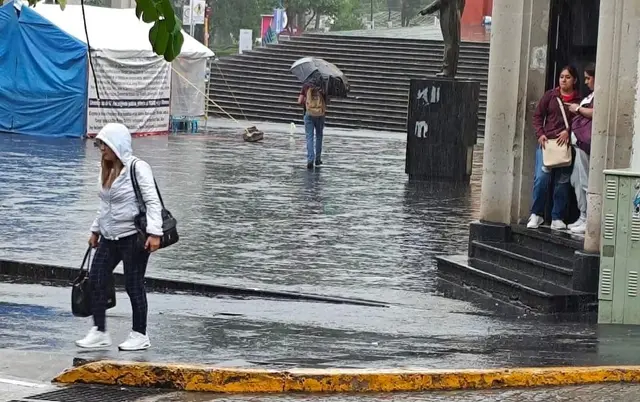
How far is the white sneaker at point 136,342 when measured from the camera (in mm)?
8984

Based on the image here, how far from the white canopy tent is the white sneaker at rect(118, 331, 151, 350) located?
67.9 ft

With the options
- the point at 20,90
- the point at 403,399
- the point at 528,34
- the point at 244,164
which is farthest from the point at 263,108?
the point at 403,399

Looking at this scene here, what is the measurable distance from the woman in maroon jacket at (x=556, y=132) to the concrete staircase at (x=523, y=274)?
249 millimetres

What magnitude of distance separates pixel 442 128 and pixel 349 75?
65.8 feet

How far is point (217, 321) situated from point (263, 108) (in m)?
32.0

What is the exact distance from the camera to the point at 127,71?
31.5 meters

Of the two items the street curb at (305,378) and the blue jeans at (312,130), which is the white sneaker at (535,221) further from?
the blue jeans at (312,130)

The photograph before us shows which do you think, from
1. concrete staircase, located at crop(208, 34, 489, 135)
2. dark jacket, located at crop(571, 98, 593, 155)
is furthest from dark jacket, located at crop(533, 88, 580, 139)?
concrete staircase, located at crop(208, 34, 489, 135)

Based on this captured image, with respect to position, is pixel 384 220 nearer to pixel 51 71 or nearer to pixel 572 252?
pixel 572 252

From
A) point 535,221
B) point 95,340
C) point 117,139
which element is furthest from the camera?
point 535,221

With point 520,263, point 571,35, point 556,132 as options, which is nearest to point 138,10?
point 520,263

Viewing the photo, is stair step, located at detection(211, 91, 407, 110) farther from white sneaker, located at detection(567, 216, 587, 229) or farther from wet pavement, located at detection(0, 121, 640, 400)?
white sneaker, located at detection(567, 216, 587, 229)

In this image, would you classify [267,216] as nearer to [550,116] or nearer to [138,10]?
[550,116]

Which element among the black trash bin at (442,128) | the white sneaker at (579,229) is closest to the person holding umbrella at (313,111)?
the black trash bin at (442,128)
